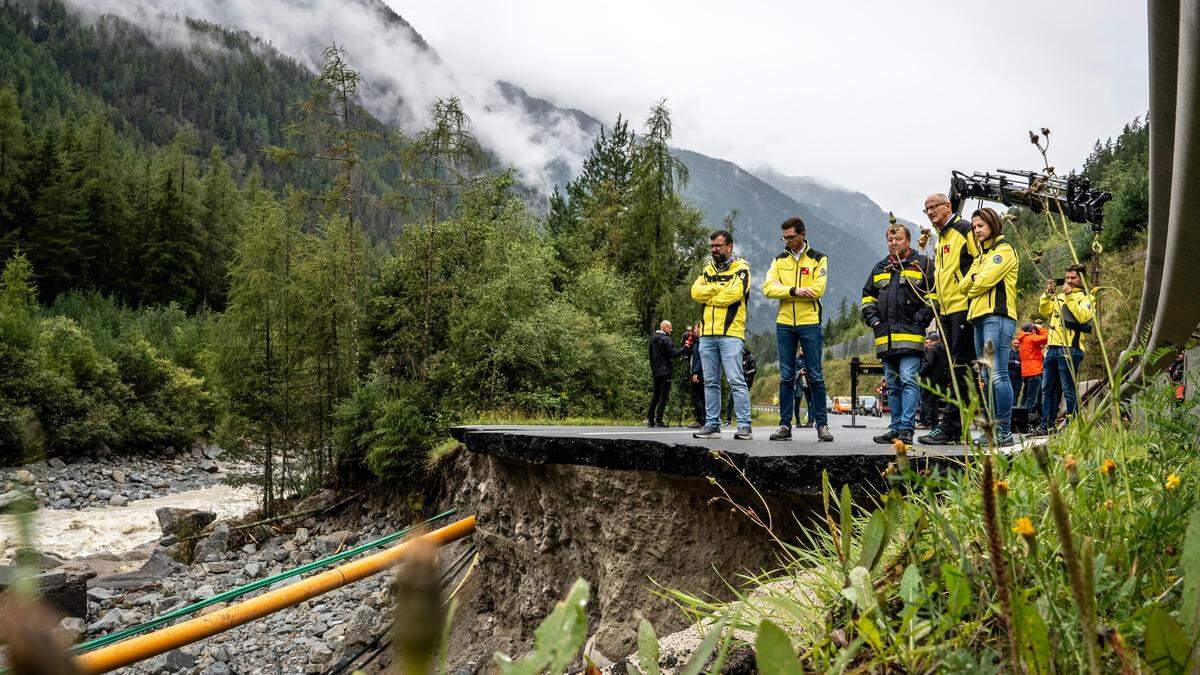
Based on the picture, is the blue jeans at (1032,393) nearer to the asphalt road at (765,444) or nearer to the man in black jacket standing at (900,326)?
the asphalt road at (765,444)

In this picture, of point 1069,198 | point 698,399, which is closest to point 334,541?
point 698,399

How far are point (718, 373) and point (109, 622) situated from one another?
11.4 meters

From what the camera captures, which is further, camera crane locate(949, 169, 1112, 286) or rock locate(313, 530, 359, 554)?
rock locate(313, 530, 359, 554)

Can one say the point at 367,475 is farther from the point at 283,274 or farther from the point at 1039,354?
the point at 1039,354

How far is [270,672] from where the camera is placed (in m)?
9.38

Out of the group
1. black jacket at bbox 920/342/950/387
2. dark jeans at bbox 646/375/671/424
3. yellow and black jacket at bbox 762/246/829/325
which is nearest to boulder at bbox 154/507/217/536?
dark jeans at bbox 646/375/671/424

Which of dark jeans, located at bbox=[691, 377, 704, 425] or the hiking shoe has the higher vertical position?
the hiking shoe

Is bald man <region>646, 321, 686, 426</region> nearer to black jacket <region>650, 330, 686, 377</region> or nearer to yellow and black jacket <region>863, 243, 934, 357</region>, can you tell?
black jacket <region>650, 330, 686, 377</region>

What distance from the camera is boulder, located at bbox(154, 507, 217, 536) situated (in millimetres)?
17688

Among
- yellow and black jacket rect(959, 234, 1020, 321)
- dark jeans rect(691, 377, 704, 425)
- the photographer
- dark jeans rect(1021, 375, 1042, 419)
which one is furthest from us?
dark jeans rect(691, 377, 704, 425)

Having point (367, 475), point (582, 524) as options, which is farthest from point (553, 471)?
point (367, 475)

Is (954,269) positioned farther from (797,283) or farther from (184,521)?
(184,521)

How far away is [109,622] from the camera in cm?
1212

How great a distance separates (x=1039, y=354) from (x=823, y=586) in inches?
441
